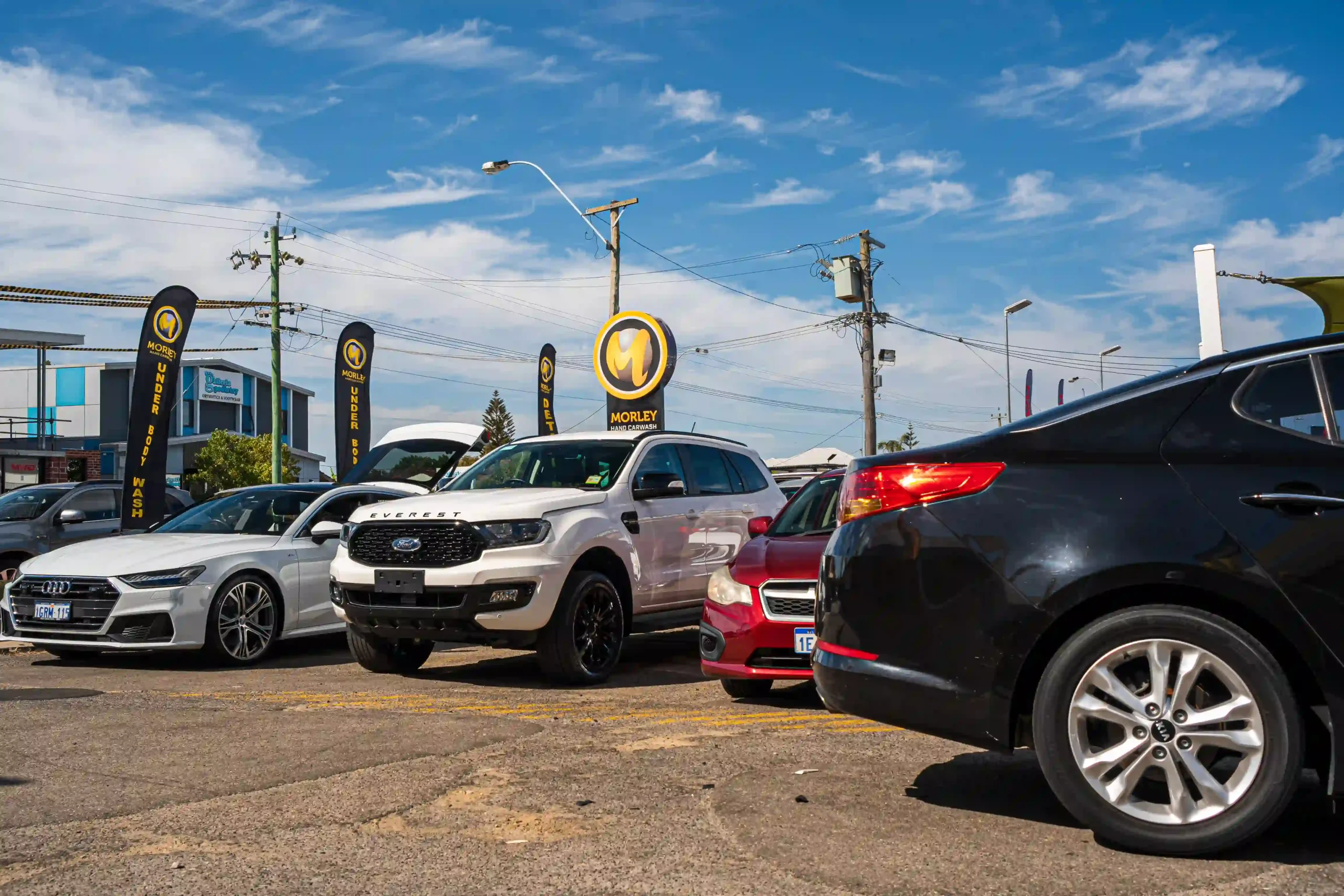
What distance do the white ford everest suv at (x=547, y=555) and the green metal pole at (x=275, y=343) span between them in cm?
2693

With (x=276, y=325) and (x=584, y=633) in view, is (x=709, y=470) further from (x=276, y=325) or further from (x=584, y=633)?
(x=276, y=325)

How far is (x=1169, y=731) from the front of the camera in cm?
391

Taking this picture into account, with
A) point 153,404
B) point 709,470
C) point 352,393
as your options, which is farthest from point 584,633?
point 352,393

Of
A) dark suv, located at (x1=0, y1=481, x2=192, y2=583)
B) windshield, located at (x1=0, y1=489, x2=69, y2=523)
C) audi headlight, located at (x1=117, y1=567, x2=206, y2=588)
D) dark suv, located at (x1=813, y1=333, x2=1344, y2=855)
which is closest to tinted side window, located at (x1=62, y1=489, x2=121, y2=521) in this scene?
dark suv, located at (x1=0, y1=481, x2=192, y2=583)

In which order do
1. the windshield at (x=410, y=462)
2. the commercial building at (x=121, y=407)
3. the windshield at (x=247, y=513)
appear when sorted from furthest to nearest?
1. the commercial building at (x=121, y=407)
2. the windshield at (x=410, y=462)
3. the windshield at (x=247, y=513)

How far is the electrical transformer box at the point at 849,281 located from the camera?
36562 mm

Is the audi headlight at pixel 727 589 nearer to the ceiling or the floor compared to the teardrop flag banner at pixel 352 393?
nearer to the floor

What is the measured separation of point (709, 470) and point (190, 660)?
4629mm

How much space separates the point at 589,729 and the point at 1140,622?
3310 millimetres

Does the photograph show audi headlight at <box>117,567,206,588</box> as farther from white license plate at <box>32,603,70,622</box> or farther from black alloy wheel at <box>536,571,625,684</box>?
black alloy wheel at <box>536,571,625,684</box>

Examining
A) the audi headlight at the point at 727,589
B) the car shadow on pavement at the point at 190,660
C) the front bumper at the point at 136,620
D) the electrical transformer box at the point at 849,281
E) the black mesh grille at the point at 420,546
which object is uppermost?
the electrical transformer box at the point at 849,281

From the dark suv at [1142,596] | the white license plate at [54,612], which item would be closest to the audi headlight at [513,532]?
the white license plate at [54,612]

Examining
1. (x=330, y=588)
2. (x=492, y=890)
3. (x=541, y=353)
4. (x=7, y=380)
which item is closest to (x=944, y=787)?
(x=492, y=890)

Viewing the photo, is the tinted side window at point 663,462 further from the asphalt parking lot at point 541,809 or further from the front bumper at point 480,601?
the asphalt parking lot at point 541,809
